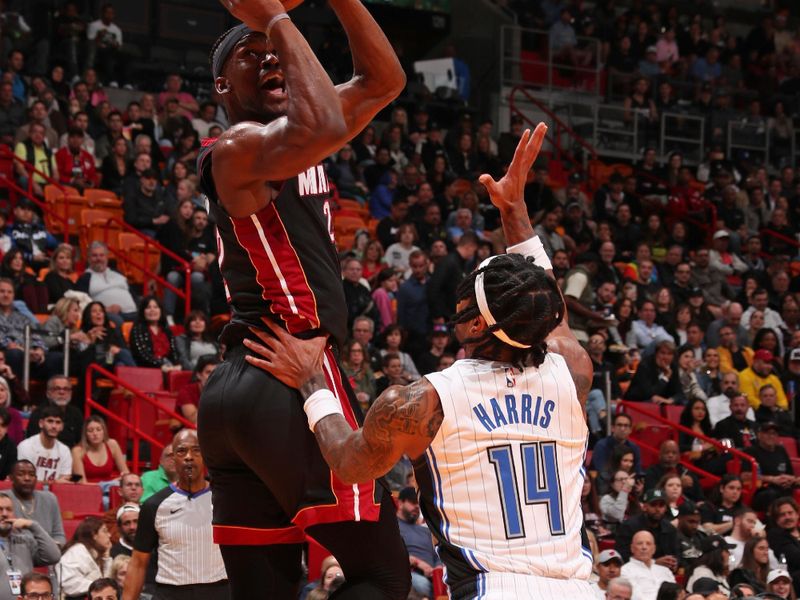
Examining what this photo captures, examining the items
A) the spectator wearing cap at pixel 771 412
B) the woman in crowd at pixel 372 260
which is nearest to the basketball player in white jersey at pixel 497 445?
the woman in crowd at pixel 372 260

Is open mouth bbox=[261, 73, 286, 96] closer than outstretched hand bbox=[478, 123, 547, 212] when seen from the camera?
Yes

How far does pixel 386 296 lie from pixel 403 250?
133cm

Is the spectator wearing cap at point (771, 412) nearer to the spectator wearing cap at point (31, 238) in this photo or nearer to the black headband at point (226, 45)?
the spectator wearing cap at point (31, 238)

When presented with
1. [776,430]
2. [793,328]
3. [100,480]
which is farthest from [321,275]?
[793,328]

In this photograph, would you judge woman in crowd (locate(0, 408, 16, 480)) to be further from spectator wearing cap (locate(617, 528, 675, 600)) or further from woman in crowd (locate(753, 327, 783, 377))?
woman in crowd (locate(753, 327, 783, 377))

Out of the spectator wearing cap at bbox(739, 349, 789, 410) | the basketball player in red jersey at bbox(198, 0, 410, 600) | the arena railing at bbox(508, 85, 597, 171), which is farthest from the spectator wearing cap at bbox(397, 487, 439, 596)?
the arena railing at bbox(508, 85, 597, 171)

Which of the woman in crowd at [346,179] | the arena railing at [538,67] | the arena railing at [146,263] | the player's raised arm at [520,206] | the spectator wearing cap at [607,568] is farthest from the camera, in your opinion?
the arena railing at [538,67]

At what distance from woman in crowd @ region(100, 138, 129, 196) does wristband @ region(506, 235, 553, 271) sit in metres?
13.1

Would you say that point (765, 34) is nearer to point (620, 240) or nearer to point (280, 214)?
point (620, 240)

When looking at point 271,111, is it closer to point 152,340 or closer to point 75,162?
point 152,340

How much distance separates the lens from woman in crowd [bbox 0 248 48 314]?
1372cm

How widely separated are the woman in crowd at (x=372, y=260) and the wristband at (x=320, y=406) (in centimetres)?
1228

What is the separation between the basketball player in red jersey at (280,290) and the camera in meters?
4.09

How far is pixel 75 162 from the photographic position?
1692 cm
